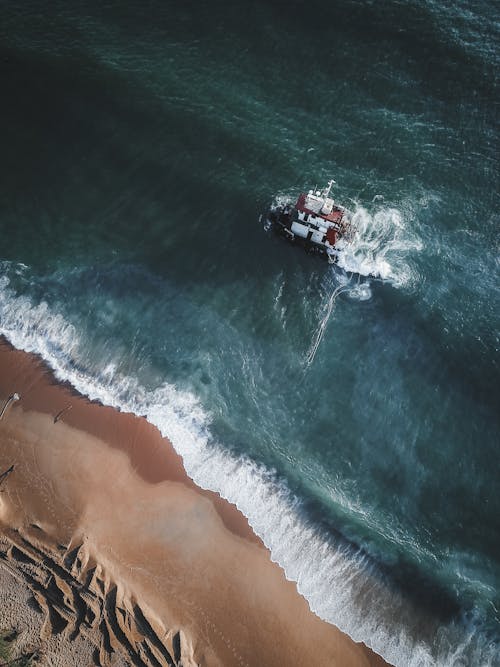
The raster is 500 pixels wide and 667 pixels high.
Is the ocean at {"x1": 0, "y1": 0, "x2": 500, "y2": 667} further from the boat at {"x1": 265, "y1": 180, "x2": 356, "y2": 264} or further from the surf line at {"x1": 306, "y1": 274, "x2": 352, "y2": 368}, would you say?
the boat at {"x1": 265, "y1": 180, "x2": 356, "y2": 264}

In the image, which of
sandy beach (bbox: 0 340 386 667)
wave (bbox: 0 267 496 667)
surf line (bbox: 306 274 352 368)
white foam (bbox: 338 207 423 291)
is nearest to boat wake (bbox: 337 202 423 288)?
white foam (bbox: 338 207 423 291)

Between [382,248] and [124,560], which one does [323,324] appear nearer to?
[382,248]

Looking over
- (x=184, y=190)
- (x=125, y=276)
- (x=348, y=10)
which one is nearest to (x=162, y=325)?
(x=125, y=276)

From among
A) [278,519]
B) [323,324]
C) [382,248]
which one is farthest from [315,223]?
[278,519]

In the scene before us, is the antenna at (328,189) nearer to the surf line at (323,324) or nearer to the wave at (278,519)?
the surf line at (323,324)

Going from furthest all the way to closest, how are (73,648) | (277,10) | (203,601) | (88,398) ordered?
(277,10) → (88,398) → (203,601) → (73,648)

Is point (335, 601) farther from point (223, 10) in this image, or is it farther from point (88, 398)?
point (223, 10)
